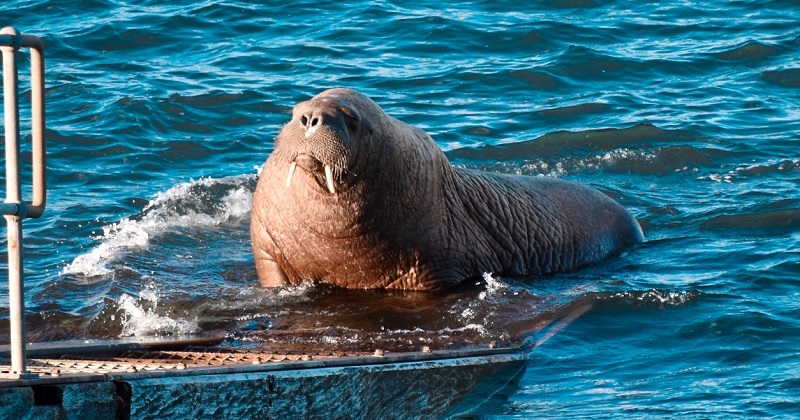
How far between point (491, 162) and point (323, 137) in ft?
16.6

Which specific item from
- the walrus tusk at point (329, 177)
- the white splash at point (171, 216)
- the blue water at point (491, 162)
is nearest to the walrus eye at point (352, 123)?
the walrus tusk at point (329, 177)

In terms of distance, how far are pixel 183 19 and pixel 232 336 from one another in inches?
405

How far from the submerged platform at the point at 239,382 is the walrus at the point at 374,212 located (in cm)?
131

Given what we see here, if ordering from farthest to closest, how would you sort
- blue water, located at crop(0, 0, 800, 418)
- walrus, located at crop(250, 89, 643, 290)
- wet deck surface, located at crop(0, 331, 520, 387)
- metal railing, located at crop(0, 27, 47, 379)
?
walrus, located at crop(250, 89, 643, 290), blue water, located at crop(0, 0, 800, 418), wet deck surface, located at crop(0, 331, 520, 387), metal railing, located at crop(0, 27, 47, 379)

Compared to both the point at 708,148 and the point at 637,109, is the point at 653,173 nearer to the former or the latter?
the point at 708,148

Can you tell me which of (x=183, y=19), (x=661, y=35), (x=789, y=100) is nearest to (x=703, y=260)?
(x=789, y=100)

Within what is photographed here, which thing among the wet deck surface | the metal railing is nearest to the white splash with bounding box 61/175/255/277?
the wet deck surface

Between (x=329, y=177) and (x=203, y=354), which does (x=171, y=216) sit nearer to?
(x=329, y=177)

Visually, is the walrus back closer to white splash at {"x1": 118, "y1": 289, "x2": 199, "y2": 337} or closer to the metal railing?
white splash at {"x1": 118, "y1": 289, "x2": 199, "y2": 337}

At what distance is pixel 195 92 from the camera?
1350cm

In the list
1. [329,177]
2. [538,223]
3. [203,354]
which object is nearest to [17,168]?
[203,354]

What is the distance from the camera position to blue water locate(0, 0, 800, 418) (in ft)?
23.3

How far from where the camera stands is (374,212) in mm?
7664

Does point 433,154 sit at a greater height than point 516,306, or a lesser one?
greater
